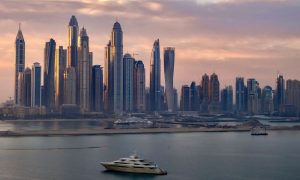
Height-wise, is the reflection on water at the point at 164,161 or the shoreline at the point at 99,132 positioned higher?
the shoreline at the point at 99,132

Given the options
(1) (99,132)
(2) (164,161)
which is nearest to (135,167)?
(2) (164,161)

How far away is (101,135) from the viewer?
76.9 meters

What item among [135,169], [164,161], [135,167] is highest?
[135,167]

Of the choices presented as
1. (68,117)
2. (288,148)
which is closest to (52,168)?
(288,148)

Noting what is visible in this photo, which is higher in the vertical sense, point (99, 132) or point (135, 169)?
point (99, 132)

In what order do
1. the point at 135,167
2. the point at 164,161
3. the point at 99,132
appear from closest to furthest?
the point at 135,167
the point at 164,161
the point at 99,132

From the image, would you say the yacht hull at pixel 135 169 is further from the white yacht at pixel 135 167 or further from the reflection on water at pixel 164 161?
the reflection on water at pixel 164 161

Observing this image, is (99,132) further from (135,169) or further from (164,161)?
(135,169)

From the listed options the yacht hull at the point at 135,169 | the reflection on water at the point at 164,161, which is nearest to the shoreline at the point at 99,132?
the reflection on water at the point at 164,161

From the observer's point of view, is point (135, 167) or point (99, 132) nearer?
point (135, 167)

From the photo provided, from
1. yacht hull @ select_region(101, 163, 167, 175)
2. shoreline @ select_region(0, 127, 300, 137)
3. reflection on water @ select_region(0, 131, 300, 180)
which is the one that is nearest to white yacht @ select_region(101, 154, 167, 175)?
yacht hull @ select_region(101, 163, 167, 175)

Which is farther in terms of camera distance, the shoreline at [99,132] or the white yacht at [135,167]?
the shoreline at [99,132]

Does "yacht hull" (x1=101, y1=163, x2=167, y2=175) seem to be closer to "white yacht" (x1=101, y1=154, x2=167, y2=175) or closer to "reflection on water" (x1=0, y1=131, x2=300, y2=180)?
"white yacht" (x1=101, y1=154, x2=167, y2=175)

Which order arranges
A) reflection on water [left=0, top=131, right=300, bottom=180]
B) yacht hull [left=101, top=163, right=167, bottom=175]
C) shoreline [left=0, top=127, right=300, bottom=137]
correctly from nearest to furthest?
yacht hull [left=101, top=163, right=167, bottom=175]
reflection on water [left=0, top=131, right=300, bottom=180]
shoreline [left=0, top=127, right=300, bottom=137]
